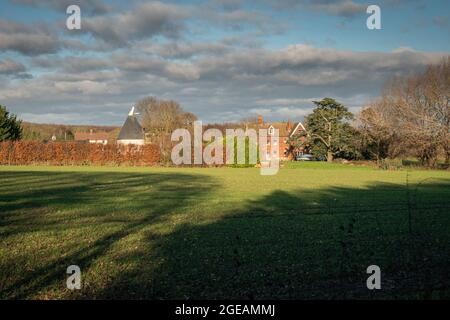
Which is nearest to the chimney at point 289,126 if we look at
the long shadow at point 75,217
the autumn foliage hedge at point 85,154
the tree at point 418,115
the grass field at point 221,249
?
the tree at point 418,115

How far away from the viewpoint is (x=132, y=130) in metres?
73.5

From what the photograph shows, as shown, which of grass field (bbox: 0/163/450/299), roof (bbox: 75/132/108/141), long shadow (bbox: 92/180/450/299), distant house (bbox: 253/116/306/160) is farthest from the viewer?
roof (bbox: 75/132/108/141)

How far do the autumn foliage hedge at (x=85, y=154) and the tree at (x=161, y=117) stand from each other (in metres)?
5.01

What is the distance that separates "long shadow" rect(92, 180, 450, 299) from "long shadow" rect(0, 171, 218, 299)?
88 cm

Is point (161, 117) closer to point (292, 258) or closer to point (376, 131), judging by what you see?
point (376, 131)

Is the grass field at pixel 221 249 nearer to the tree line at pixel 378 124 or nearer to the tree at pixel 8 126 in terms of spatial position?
the tree line at pixel 378 124

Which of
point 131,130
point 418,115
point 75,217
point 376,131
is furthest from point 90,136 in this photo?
point 75,217

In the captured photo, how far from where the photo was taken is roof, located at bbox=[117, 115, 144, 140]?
7300cm

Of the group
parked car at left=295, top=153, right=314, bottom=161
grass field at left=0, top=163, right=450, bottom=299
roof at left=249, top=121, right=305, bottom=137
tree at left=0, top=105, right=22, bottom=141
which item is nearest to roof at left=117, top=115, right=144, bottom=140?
tree at left=0, top=105, right=22, bottom=141

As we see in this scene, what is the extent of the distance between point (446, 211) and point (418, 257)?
6.87m

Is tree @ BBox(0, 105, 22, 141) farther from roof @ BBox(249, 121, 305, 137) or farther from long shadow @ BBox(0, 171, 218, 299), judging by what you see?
roof @ BBox(249, 121, 305, 137)

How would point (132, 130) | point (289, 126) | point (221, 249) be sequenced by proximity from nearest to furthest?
point (221, 249), point (132, 130), point (289, 126)

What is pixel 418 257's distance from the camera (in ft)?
23.5

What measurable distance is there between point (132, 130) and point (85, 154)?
24.8 m
